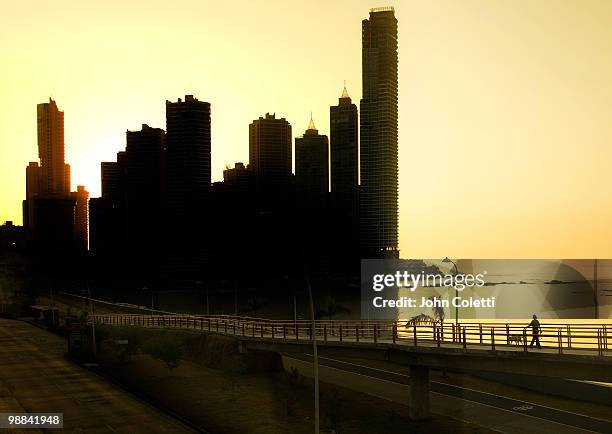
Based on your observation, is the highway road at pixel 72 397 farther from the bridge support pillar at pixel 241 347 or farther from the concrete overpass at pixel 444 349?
the concrete overpass at pixel 444 349

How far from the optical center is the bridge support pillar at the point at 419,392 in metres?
44.7

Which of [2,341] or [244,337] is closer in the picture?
[244,337]

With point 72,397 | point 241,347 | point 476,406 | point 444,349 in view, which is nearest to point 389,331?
point 444,349

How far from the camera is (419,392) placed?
45.1 m

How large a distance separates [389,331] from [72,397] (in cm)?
2316

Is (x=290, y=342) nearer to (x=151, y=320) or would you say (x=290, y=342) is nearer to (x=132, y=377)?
(x=132, y=377)

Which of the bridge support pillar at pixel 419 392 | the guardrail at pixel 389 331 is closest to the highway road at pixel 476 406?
the bridge support pillar at pixel 419 392

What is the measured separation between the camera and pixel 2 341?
104 meters

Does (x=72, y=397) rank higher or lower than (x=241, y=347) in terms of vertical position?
lower

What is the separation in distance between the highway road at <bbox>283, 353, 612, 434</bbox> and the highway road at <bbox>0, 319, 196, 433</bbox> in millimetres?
18521

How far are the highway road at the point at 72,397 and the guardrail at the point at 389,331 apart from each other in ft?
35.0

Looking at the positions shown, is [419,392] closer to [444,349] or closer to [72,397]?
[444,349]

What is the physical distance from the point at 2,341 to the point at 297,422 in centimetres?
7343

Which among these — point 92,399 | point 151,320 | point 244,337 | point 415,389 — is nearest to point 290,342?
point 244,337
